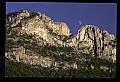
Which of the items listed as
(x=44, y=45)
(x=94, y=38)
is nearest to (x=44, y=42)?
(x=44, y=45)

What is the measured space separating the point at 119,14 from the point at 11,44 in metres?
26.5

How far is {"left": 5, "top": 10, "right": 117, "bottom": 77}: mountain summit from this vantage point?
28359 mm

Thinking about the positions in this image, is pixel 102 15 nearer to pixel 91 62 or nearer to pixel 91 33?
pixel 91 33

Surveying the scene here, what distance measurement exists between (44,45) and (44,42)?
6.34 feet

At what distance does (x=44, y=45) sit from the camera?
30.4m

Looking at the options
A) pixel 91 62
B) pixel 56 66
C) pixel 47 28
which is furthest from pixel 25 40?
pixel 47 28

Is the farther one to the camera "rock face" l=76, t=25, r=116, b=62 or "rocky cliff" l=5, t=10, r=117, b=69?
"rock face" l=76, t=25, r=116, b=62

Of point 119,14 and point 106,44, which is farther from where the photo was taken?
point 106,44

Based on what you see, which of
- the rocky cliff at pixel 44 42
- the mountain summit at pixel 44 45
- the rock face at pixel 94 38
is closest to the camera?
the mountain summit at pixel 44 45

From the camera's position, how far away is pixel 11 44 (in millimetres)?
27766

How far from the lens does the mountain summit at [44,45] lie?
93.0 ft

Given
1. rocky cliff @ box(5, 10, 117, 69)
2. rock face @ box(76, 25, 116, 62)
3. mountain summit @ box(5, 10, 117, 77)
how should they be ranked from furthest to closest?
rock face @ box(76, 25, 116, 62)
rocky cliff @ box(5, 10, 117, 69)
mountain summit @ box(5, 10, 117, 77)

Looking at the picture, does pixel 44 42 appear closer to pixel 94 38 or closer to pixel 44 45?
pixel 44 45

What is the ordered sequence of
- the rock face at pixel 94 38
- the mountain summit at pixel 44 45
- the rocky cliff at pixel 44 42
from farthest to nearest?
the rock face at pixel 94 38
the rocky cliff at pixel 44 42
the mountain summit at pixel 44 45
